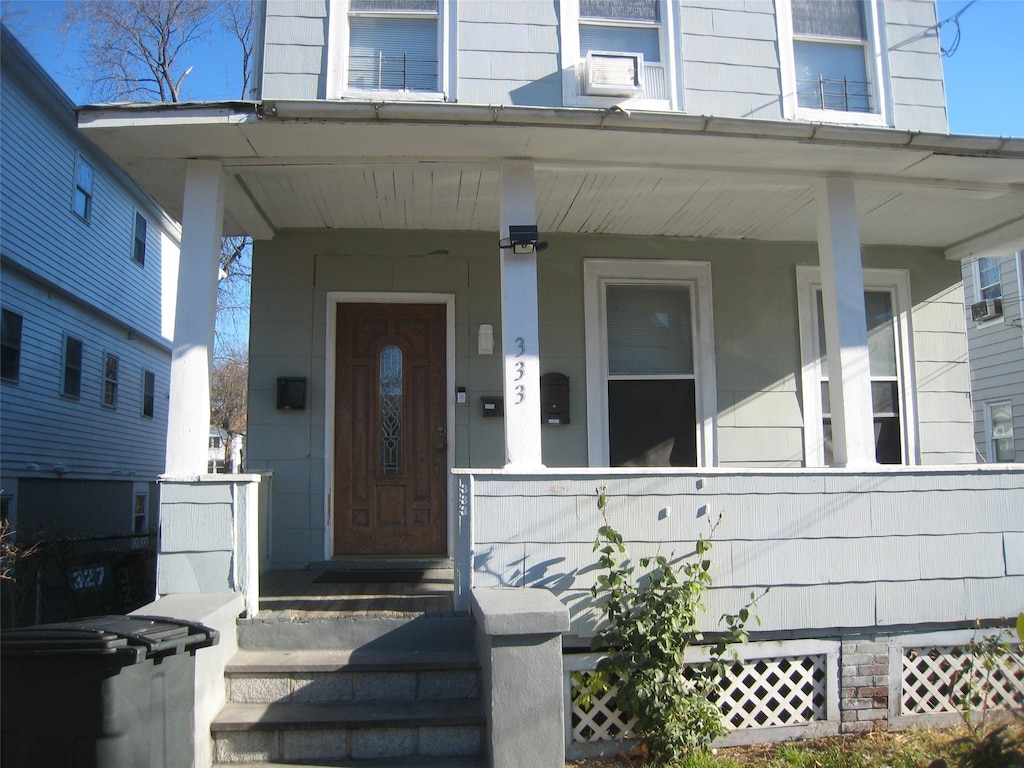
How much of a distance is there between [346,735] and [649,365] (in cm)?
361

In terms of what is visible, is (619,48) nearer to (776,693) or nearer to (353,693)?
(776,693)

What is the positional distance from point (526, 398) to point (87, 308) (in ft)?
31.4

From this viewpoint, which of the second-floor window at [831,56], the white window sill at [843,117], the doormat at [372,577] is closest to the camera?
the doormat at [372,577]

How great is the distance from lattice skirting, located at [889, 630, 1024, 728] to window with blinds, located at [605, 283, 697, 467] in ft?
6.78

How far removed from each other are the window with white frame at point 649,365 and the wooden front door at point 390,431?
4.08 feet

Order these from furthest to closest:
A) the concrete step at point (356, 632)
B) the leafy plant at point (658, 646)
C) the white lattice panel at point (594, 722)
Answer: the concrete step at point (356, 632) < the white lattice panel at point (594, 722) < the leafy plant at point (658, 646)

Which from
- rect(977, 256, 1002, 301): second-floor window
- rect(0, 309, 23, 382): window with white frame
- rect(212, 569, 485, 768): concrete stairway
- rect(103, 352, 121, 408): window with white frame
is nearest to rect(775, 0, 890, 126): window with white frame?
rect(212, 569, 485, 768): concrete stairway

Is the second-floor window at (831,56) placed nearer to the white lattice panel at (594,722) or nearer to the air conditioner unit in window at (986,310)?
the white lattice panel at (594,722)

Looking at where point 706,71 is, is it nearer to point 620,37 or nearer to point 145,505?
point 620,37

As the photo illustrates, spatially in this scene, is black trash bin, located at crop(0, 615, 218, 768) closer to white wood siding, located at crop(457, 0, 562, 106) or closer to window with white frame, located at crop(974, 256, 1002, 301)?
white wood siding, located at crop(457, 0, 562, 106)

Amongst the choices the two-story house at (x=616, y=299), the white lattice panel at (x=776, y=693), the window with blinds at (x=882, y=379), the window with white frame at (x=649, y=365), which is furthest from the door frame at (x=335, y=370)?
the window with blinds at (x=882, y=379)

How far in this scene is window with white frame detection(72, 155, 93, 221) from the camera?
11.1 metres

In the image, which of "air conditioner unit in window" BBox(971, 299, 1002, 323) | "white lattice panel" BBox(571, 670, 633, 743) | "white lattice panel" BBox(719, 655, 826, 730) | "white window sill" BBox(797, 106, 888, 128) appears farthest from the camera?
"air conditioner unit in window" BBox(971, 299, 1002, 323)

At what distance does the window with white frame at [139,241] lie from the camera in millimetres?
13172
